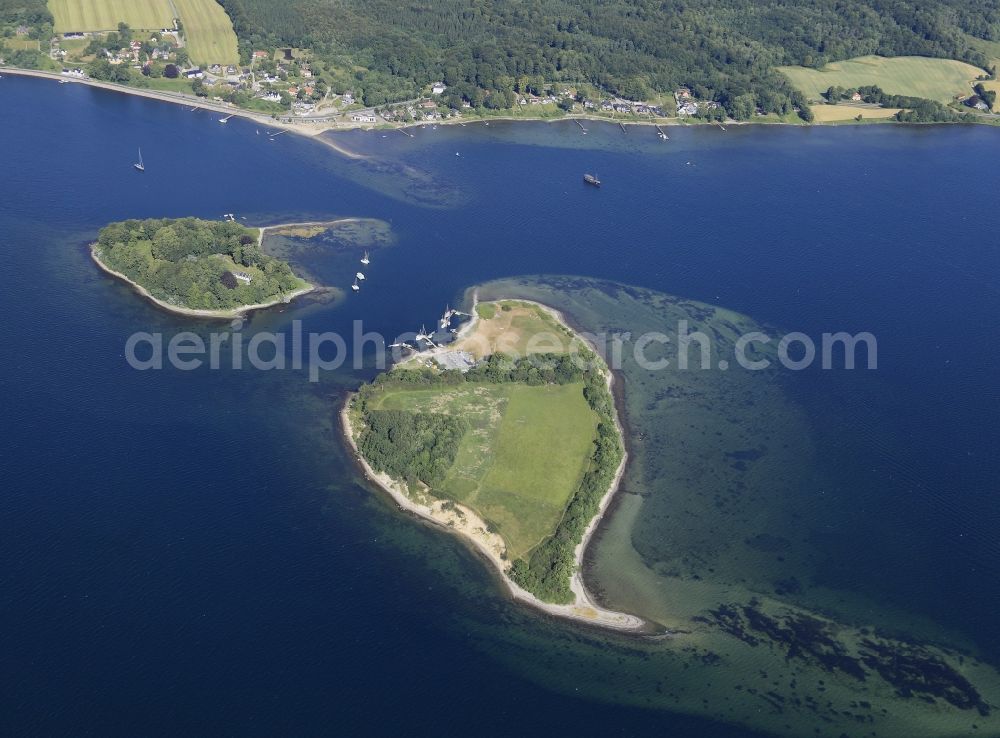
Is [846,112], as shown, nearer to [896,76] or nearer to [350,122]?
[896,76]

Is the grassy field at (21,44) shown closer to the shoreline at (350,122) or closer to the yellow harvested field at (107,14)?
the yellow harvested field at (107,14)

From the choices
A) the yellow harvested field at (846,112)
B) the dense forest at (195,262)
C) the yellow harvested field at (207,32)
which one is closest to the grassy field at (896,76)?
the yellow harvested field at (846,112)

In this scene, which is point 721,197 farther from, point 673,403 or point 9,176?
point 9,176

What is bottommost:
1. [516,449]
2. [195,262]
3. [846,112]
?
[516,449]

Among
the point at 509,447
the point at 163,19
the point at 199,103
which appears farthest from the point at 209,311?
the point at 163,19

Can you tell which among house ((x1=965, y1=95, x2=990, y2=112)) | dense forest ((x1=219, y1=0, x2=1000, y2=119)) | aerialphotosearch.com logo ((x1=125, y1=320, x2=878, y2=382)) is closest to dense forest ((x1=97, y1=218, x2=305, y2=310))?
aerialphotosearch.com logo ((x1=125, y1=320, x2=878, y2=382))

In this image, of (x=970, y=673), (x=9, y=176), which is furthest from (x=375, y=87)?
(x=970, y=673)
